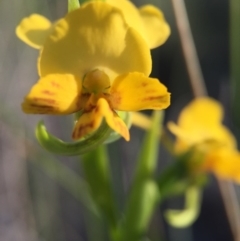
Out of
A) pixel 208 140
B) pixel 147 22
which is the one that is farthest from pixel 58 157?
pixel 147 22

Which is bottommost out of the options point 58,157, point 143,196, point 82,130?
point 58,157

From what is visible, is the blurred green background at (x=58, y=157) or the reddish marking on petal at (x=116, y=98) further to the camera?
the blurred green background at (x=58, y=157)

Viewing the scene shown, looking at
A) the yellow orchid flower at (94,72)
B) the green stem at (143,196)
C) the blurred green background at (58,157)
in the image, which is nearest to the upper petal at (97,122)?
the yellow orchid flower at (94,72)

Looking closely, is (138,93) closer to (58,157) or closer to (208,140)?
(208,140)

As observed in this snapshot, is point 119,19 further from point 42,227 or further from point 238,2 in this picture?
point 42,227

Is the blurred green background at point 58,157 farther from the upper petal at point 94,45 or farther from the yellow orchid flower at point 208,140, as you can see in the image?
the upper petal at point 94,45

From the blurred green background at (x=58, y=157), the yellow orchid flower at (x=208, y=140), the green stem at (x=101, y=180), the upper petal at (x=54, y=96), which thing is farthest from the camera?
the blurred green background at (x=58, y=157)

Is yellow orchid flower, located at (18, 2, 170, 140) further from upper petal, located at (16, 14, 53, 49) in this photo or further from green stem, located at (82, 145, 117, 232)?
green stem, located at (82, 145, 117, 232)
